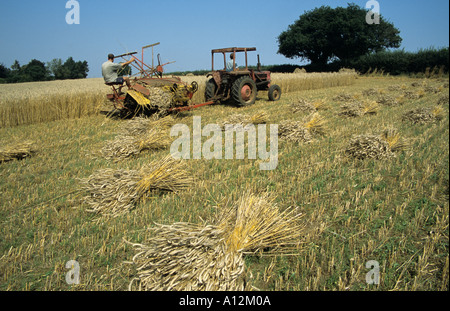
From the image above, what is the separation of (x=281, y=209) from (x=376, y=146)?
2664mm

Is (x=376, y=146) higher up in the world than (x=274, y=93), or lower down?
lower down

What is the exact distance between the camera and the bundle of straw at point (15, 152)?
5426 millimetres

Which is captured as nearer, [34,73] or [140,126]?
[140,126]

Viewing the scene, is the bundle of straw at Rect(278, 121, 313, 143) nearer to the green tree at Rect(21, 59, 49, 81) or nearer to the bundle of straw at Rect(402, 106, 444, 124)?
the bundle of straw at Rect(402, 106, 444, 124)

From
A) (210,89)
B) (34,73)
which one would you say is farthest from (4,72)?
(210,89)

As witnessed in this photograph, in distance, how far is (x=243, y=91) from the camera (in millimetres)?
10898

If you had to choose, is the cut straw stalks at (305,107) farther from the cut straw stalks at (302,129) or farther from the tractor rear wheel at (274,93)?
the cut straw stalks at (302,129)

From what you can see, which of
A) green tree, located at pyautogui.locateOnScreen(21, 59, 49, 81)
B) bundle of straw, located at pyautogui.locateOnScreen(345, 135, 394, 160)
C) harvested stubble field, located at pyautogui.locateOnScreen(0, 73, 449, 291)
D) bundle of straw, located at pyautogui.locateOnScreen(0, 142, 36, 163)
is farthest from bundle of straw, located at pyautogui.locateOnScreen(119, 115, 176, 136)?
green tree, located at pyautogui.locateOnScreen(21, 59, 49, 81)

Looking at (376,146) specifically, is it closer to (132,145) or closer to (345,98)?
(132,145)

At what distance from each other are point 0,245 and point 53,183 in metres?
1.59

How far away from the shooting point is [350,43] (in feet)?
125

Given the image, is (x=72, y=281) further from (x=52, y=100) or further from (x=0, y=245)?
(x=52, y=100)

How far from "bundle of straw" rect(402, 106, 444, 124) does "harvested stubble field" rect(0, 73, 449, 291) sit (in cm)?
175
